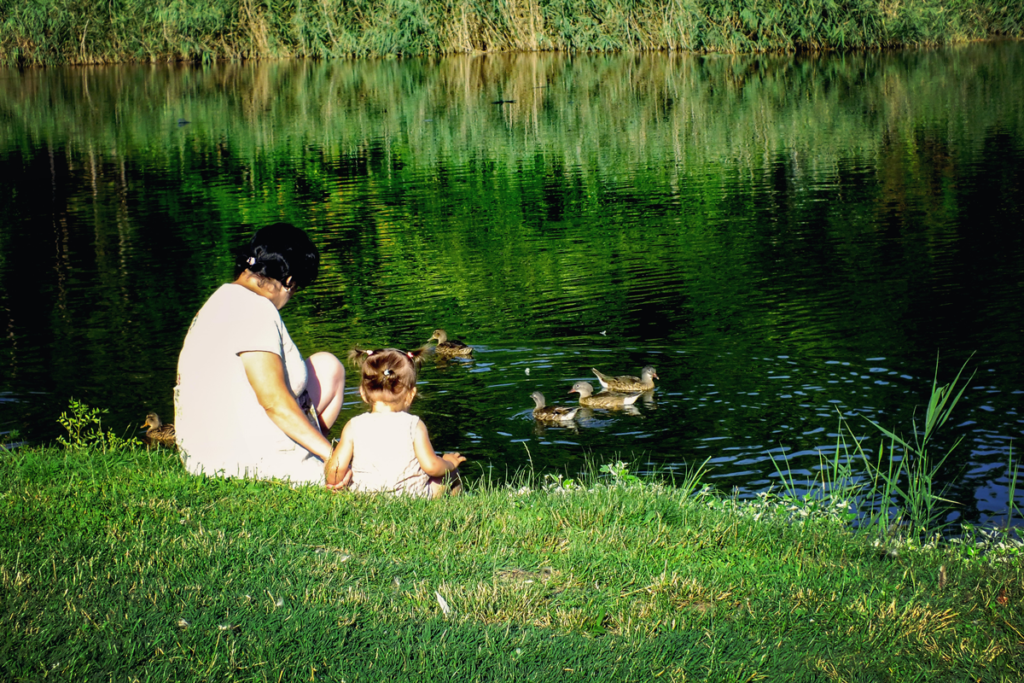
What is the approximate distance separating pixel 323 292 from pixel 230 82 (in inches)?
1560

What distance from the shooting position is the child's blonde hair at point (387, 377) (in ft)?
22.8

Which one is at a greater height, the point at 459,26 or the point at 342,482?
the point at 459,26

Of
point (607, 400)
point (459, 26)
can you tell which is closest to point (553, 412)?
point (607, 400)

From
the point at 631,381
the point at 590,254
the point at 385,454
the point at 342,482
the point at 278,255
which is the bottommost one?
the point at 631,381

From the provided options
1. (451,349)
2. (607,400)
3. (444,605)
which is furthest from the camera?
(451,349)

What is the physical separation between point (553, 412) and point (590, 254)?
8196 millimetres

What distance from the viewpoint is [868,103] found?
3791 cm

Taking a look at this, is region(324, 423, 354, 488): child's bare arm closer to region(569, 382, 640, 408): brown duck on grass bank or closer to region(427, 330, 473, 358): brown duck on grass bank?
region(569, 382, 640, 408): brown duck on grass bank

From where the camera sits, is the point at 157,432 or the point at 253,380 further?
the point at 157,432

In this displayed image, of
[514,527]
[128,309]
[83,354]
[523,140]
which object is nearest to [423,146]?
[523,140]

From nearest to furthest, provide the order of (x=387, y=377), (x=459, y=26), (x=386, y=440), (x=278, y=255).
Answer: (x=278, y=255) < (x=387, y=377) < (x=386, y=440) < (x=459, y=26)

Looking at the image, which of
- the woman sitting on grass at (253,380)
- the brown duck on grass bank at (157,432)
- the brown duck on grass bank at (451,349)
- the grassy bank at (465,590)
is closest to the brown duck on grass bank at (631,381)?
the brown duck on grass bank at (451,349)

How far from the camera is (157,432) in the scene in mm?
11781

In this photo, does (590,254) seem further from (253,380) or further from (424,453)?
(253,380)
